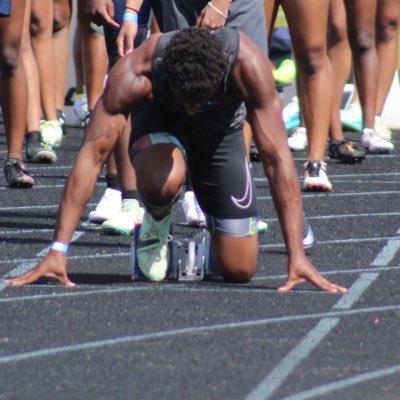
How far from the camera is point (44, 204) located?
7910 millimetres

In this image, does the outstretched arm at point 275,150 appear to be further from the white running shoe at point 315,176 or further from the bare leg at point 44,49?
the bare leg at point 44,49

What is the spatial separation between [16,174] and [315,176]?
1667 mm

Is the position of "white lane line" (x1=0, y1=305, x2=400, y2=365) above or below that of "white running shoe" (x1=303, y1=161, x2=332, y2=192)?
above

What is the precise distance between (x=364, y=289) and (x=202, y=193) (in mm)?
805

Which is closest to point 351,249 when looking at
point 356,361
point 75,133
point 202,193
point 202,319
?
point 202,193

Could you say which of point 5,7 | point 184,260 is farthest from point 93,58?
point 184,260

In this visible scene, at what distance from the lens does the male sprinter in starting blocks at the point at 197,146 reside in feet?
17.6

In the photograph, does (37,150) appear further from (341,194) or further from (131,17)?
(131,17)

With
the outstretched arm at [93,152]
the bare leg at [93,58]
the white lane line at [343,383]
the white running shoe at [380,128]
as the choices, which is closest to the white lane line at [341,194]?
the bare leg at [93,58]

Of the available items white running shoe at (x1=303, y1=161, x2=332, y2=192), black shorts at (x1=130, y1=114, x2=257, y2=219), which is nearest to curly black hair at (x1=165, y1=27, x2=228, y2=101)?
black shorts at (x1=130, y1=114, x2=257, y2=219)

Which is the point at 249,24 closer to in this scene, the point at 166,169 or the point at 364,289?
the point at 166,169

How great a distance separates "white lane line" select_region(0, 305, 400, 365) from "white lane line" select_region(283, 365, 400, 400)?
15.5 inches

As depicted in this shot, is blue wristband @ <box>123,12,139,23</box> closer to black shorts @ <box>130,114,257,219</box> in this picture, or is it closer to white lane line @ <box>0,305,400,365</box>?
black shorts @ <box>130,114,257,219</box>

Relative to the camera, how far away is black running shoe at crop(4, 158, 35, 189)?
824 cm
